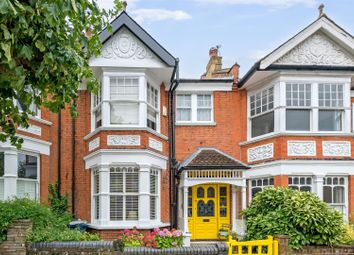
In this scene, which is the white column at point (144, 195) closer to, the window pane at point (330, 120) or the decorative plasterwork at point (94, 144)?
the decorative plasterwork at point (94, 144)

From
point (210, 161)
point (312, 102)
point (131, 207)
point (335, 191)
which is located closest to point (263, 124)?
point (312, 102)

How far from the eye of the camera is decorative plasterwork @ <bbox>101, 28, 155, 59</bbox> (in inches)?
627

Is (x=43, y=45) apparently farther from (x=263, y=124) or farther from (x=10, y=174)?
(x=263, y=124)

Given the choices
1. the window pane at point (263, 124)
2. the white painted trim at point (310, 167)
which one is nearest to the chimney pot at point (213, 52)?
the window pane at point (263, 124)

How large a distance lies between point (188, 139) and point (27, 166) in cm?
631

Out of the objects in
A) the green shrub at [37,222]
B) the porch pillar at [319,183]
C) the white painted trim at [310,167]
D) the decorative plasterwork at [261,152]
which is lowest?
the green shrub at [37,222]

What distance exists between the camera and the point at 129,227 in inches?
615

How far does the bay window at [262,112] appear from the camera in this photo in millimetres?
17062

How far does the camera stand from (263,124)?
17.5 meters

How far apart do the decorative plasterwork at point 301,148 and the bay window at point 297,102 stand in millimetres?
545

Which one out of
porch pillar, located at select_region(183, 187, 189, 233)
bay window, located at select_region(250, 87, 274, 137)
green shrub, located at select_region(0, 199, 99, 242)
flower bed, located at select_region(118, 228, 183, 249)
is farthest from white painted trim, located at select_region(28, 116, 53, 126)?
bay window, located at select_region(250, 87, 274, 137)

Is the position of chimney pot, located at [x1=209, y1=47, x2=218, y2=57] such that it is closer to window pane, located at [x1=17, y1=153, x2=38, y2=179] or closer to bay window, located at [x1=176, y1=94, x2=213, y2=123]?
bay window, located at [x1=176, y1=94, x2=213, y2=123]

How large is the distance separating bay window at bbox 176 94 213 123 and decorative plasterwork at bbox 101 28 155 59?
3.08m

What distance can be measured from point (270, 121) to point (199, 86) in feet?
10.6
